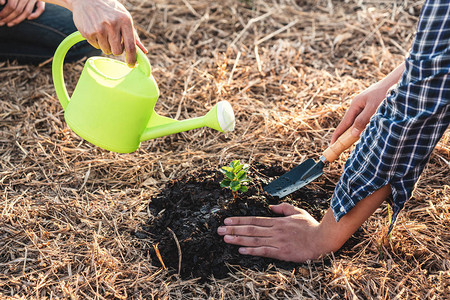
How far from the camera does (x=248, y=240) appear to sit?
1.54m

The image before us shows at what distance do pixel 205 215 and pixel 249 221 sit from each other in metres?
0.16

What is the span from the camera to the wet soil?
4.99 ft

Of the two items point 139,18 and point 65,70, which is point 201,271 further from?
point 139,18

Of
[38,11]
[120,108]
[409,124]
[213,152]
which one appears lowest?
[213,152]

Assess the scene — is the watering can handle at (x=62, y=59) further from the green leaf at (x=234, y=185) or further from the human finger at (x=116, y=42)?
the green leaf at (x=234, y=185)

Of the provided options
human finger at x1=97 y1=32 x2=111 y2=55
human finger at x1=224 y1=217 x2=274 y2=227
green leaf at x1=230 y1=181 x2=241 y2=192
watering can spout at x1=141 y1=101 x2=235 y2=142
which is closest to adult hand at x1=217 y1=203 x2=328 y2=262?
human finger at x1=224 y1=217 x2=274 y2=227

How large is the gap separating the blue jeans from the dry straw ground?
7 cm

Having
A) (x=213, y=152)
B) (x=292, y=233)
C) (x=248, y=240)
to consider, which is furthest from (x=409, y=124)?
(x=213, y=152)

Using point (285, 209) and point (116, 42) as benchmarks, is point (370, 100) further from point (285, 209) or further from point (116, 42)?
point (116, 42)

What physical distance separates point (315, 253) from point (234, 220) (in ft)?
0.96

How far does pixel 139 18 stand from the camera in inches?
120

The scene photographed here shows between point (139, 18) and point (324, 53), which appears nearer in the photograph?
point (324, 53)

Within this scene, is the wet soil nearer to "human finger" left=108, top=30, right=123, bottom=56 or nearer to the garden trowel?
the garden trowel

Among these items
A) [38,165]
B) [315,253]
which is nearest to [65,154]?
[38,165]
